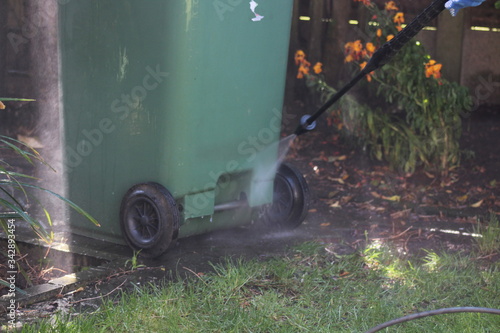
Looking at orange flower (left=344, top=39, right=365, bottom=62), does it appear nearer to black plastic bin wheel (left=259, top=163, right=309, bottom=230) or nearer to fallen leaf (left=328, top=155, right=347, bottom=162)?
fallen leaf (left=328, top=155, right=347, bottom=162)

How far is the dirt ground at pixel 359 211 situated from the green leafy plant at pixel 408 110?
15 cm

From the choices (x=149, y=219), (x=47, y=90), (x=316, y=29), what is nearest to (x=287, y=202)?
(x=149, y=219)

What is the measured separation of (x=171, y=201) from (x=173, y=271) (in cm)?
31

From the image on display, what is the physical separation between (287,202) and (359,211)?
724mm

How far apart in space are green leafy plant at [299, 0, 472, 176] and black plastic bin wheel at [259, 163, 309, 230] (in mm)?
1234

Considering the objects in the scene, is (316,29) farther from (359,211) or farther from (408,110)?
(359,211)

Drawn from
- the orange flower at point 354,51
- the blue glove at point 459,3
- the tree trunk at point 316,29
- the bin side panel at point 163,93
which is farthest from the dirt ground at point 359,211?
the blue glove at point 459,3

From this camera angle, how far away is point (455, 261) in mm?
3002

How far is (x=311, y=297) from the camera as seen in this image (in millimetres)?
2600

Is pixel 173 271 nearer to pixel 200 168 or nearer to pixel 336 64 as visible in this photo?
pixel 200 168

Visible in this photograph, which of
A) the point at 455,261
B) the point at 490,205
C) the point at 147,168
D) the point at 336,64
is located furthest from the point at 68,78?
the point at 336,64

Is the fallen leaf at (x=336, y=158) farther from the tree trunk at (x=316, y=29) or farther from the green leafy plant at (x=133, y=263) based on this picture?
the green leafy plant at (x=133, y=263)

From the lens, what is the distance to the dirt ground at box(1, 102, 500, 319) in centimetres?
293

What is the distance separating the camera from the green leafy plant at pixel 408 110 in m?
4.61
